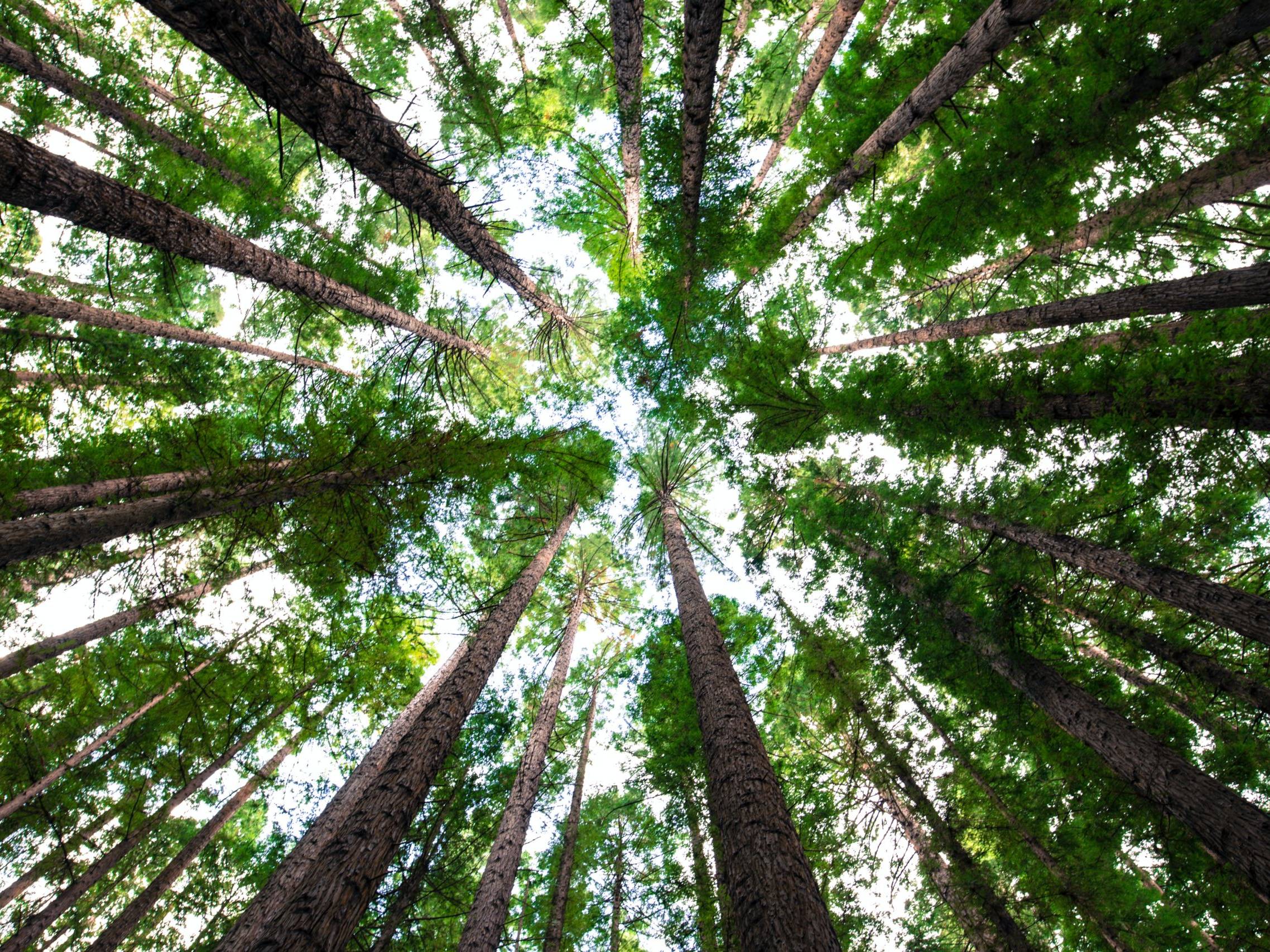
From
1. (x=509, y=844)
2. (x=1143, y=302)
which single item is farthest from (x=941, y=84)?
(x=509, y=844)

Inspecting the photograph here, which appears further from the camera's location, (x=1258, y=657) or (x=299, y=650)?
(x=299, y=650)

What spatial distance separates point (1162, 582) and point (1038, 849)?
481 centimetres

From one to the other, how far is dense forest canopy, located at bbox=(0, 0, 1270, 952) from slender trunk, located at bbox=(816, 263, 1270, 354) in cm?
7

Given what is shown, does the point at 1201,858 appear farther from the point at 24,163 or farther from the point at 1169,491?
the point at 24,163

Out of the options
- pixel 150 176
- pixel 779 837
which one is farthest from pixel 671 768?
pixel 150 176

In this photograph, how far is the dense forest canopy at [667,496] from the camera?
16.8 feet

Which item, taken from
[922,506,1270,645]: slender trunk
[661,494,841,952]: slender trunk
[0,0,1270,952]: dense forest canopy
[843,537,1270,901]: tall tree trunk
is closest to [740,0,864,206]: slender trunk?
[0,0,1270,952]: dense forest canopy

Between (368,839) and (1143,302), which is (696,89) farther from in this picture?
(368,839)

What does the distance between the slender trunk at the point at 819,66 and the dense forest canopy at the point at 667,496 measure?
0.39 ft

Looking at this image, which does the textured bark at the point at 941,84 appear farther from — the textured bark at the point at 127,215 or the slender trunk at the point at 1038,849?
the slender trunk at the point at 1038,849

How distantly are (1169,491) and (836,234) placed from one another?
6125 millimetres

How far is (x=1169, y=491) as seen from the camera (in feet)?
19.1

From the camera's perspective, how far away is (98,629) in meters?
10.6

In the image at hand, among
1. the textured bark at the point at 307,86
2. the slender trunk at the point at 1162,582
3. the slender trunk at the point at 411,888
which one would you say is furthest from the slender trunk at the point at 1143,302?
the slender trunk at the point at 411,888
